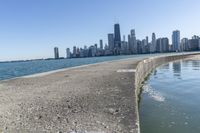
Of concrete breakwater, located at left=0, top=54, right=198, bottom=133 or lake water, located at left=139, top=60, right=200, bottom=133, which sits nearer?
concrete breakwater, located at left=0, top=54, right=198, bottom=133

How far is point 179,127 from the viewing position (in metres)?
7.86

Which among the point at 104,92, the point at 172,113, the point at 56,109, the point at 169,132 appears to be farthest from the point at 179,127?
the point at 56,109

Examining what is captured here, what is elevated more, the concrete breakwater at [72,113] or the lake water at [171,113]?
the concrete breakwater at [72,113]

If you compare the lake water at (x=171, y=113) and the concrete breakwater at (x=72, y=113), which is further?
the lake water at (x=171, y=113)

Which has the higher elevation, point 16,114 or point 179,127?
point 16,114

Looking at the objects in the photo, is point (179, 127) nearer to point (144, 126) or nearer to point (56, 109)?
point (144, 126)

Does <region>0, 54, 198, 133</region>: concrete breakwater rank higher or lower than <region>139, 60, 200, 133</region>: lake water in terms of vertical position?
higher

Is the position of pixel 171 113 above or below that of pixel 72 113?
below

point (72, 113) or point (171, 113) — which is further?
point (171, 113)

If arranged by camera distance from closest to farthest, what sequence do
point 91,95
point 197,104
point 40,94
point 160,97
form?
point 91,95
point 40,94
point 197,104
point 160,97

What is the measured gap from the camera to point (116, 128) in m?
5.50

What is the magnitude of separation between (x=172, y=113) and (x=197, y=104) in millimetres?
1824

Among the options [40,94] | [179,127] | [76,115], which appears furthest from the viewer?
[40,94]

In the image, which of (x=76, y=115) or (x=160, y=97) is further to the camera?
(x=160, y=97)
